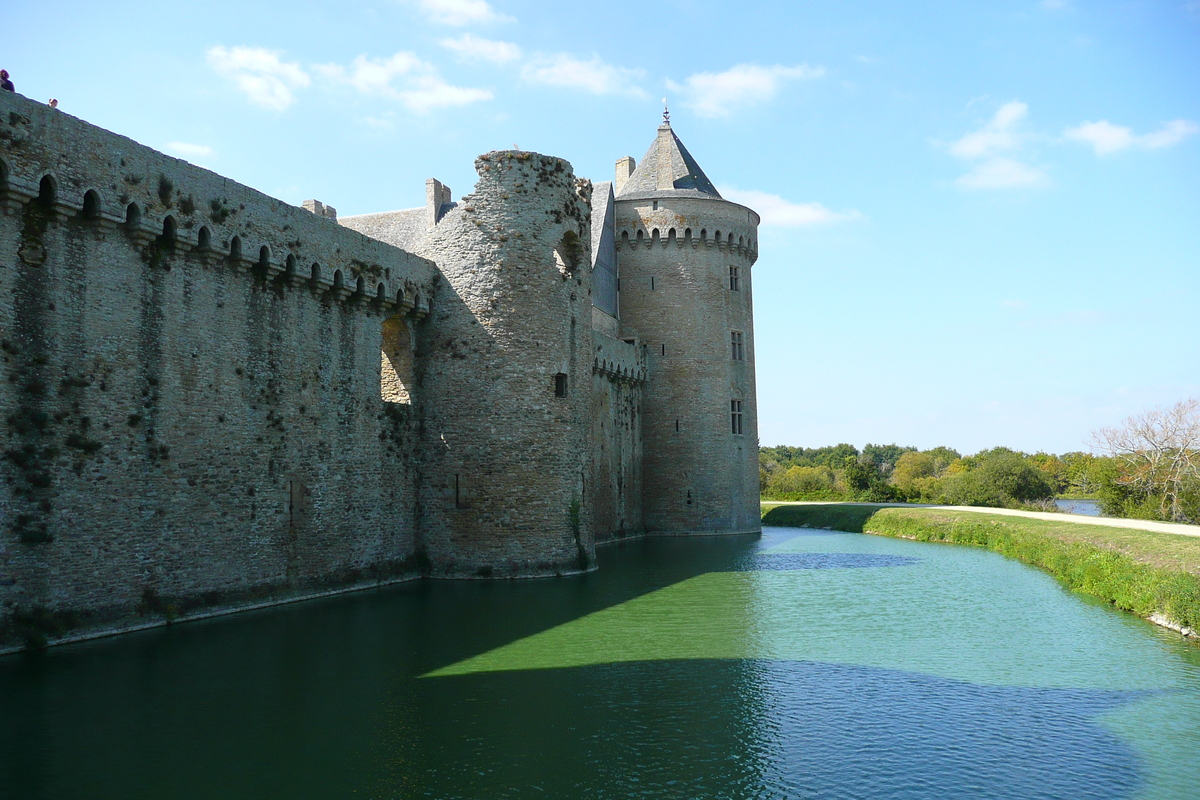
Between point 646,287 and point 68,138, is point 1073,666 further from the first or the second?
point 646,287

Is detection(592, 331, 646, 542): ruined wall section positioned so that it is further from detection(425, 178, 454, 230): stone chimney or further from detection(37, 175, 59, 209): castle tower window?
detection(37, 175, 59, 209): castle tower window

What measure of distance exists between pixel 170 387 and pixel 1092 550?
2082 centimetres

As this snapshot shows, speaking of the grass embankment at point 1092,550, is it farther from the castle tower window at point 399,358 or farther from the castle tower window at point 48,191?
the castle tower window at point 48,191

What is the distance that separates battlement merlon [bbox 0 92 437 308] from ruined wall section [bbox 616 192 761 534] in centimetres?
1681

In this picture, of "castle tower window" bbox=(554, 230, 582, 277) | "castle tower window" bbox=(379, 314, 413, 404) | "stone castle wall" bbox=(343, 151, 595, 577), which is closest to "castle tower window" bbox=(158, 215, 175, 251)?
"castle tower window" bbox=(379, 314, 413, 404)

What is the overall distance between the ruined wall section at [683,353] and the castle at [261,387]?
587 centimetres

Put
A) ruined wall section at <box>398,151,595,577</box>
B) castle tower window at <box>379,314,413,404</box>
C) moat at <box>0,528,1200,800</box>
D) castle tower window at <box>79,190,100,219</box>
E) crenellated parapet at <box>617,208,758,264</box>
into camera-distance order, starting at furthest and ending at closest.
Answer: crenellated parapet at <box>617,208,758,264</box>
castle tower window at <box>379,314,413,404</box>
ruined wall section at <box>398,151,595,577</box>
castle tower window at <box>79,190,100,219</box>
moat at <box>0,528,1200,800</box>

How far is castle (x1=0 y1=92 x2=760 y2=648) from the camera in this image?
42.7ft

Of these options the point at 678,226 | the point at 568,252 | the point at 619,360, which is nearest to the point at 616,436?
the point at 619,360

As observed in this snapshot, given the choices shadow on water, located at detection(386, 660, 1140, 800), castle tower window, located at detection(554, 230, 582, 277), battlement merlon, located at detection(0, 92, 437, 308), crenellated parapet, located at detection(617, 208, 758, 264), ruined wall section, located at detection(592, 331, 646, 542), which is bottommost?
shadow on water, located at detection(386, 660, 1140, 800)

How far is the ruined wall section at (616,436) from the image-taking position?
31.7 m

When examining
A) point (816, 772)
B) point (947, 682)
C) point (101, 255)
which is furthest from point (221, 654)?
point (947, 682)

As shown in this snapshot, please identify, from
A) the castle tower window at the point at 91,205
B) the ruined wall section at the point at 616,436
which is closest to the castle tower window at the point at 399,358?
the castle tower window at the point at 91,205

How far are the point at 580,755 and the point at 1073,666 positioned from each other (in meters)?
7.83
